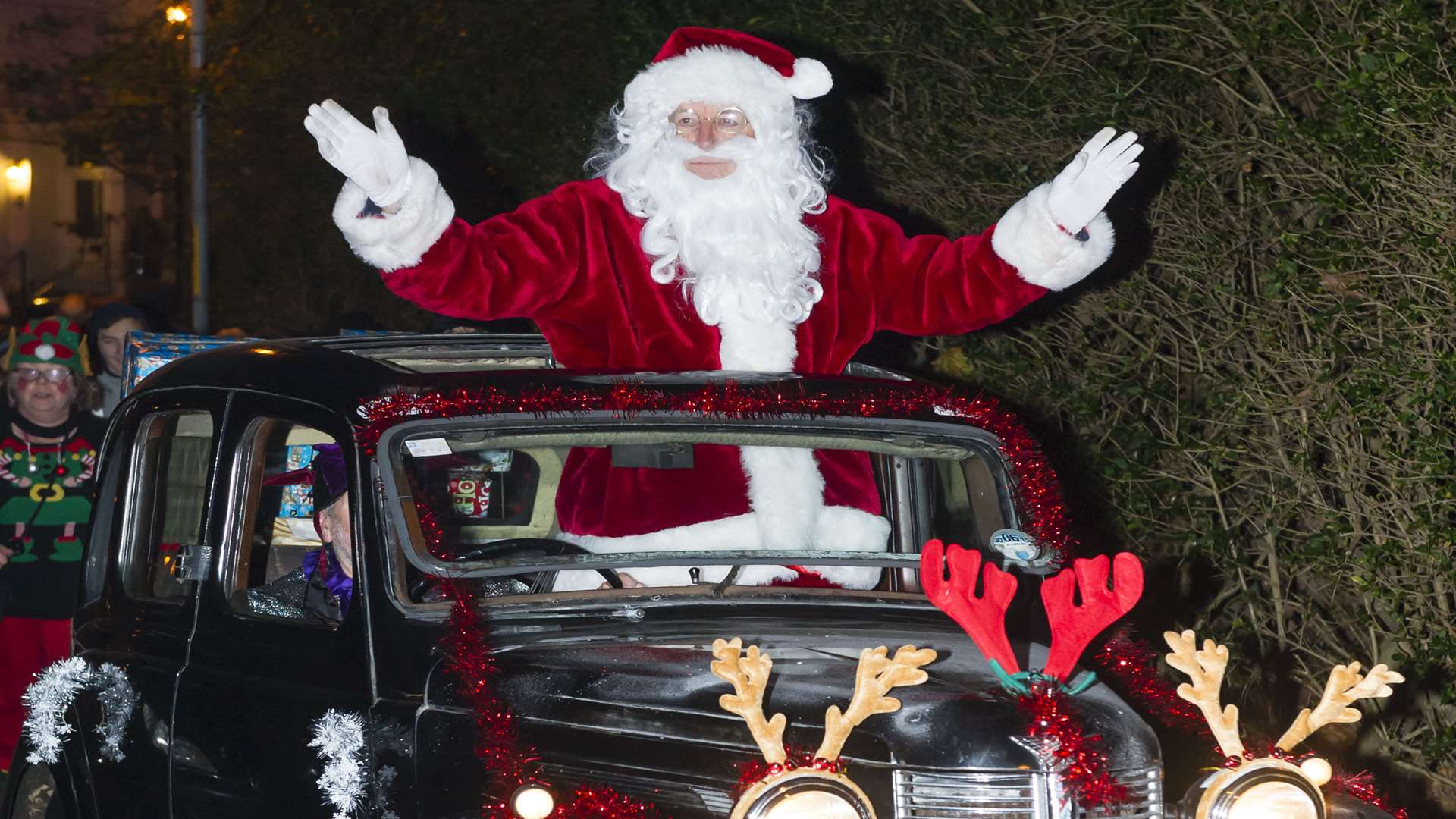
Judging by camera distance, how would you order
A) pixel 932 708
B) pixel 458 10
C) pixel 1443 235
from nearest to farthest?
pixel 932 708, pixel 1443 235, pixel 458 10

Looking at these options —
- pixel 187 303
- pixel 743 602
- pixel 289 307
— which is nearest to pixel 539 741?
pixel 743 602

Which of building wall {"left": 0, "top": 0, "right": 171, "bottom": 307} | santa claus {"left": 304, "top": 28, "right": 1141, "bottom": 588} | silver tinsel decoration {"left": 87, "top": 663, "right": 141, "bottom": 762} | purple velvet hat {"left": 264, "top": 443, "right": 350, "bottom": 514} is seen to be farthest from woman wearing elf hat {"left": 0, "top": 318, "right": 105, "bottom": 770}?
building wall {"left": 0, "top": 0, "right": 171, "bottom": 307}

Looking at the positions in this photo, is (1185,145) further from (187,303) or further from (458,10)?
(187,303)

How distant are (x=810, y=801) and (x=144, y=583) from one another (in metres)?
2.15

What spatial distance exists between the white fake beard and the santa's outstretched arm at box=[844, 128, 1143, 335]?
0.14m

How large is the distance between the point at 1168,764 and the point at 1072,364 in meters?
3.55

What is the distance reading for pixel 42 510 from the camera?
21.9ft

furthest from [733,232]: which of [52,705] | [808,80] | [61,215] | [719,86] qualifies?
[61,215]

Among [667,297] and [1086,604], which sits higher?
[667,297]

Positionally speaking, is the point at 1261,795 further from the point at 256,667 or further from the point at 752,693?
the point at 256,667

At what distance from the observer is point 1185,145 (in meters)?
5.45

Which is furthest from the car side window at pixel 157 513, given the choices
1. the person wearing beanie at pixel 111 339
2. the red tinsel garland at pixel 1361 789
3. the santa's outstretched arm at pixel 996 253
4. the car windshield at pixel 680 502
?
the person wearing beanie at pixel 111 339

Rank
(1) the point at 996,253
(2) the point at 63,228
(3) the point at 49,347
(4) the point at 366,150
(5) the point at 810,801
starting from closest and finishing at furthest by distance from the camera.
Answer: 1. (5) the point at 810,801
2. (4) the point at 366,150
3. (1) the point at 996,253
4. (3) the point at 49,347
5. (2) the point at 63,228

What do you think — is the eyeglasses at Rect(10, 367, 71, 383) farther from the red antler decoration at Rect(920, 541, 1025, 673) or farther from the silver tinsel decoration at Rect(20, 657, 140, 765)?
the red antler decoration at Rect(920, 541, 1025, 673)
